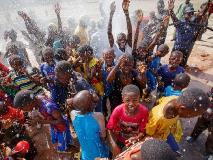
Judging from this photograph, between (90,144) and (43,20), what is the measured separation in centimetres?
1810

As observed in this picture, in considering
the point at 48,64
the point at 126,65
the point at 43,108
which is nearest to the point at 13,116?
the point at 43,108

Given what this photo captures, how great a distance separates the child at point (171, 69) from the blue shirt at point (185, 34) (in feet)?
6.83

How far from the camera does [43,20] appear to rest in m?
20.3

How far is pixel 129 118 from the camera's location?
360cm

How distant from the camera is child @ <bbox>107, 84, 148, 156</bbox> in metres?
3.48

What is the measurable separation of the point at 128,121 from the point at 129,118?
0.17ft

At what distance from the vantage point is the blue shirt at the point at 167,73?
5.11 meters

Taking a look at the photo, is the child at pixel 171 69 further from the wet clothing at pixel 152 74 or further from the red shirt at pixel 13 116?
the red shirt at pixel 13 116

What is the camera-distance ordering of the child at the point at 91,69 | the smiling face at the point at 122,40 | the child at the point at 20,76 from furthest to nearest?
the smiling face at the point at 122,40 < the child at the point at 20,76 < the child at the point at 91,69

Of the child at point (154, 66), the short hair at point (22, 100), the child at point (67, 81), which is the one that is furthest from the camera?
the child at point (154, 66)

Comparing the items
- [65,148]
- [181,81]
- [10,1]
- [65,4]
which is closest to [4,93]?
[65,148]

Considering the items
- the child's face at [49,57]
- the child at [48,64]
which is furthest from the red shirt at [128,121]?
the child's face at [49,57]

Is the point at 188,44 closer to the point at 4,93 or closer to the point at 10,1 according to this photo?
the point at 4,93

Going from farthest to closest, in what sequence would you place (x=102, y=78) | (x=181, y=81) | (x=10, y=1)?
(x=10, y=1) < (x=102, y=78) < (x=181, y=81)
